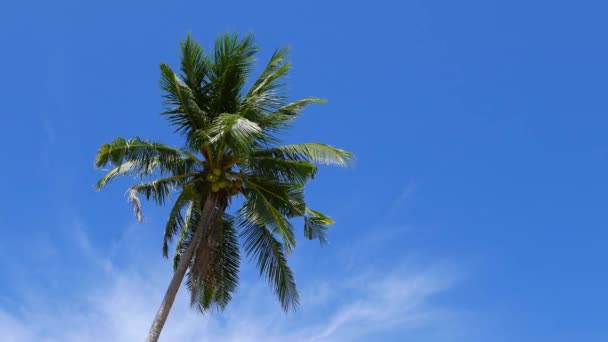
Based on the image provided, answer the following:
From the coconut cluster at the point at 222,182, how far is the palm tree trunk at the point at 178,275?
296mm

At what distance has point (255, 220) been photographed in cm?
1573

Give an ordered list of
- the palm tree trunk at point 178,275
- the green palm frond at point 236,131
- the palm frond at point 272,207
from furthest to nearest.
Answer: the palm frond at point 272,207, the green palm frond at point 236,131, the palm tree trunk at point 178,275

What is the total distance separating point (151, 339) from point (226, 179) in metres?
4.10

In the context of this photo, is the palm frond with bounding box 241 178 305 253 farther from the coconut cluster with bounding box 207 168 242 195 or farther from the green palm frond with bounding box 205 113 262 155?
the green palm frond with bounding box 205 113 262 155

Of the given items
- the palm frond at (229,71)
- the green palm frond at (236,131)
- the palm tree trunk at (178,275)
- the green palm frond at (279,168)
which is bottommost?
the palm tree trunk at (178,275)

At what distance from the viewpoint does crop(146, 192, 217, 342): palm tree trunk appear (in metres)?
13.3

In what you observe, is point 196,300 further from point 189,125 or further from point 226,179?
point 189,125

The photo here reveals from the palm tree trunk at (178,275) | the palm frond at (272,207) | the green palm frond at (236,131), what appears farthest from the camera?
the palm frond at (272,207)

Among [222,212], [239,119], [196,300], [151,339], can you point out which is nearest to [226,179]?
[222,212]

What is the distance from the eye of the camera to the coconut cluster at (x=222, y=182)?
15.1 m

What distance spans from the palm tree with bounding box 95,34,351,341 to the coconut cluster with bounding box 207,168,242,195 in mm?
24

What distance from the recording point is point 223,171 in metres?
15.3

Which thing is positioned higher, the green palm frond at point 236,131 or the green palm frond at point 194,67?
the green palm frond at point 194,67

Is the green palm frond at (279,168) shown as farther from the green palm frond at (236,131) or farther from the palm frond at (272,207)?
the green palm frond at (236,131)
